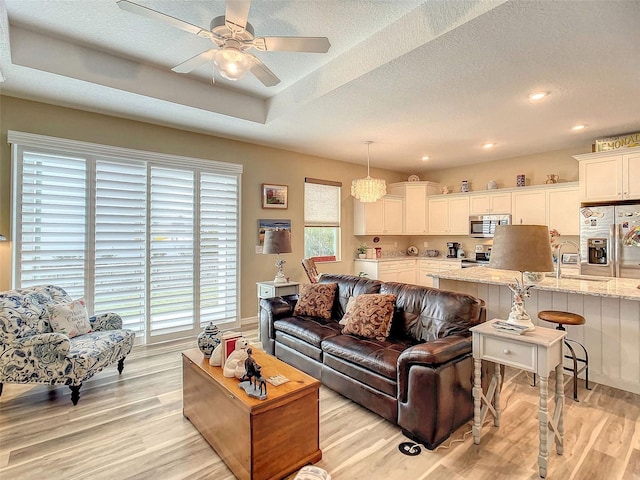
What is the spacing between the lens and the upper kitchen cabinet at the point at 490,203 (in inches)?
231

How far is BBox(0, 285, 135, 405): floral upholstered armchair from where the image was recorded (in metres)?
2.63

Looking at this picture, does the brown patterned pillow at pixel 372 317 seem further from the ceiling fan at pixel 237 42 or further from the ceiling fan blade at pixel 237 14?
the ceiling fan blade at pixel 237 14

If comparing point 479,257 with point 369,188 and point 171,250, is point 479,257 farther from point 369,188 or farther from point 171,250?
point 171,250

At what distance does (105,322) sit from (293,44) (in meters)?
3.18

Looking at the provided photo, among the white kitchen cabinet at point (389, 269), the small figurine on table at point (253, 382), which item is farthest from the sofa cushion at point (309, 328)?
the white kitchen cabinet at point (389, 269)

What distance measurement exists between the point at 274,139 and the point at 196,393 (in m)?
3.56

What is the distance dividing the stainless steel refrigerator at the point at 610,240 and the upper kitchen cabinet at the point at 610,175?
0.16 metres

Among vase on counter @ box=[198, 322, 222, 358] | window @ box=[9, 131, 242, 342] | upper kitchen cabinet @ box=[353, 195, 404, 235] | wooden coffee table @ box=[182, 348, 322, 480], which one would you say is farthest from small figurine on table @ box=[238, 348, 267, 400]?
upper kitchen cabinet @ box=[353, 195, 404, 235]

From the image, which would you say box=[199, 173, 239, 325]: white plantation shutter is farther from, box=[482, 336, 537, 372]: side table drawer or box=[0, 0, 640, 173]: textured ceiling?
box=[482, 336, 537, 372]: side table drawer

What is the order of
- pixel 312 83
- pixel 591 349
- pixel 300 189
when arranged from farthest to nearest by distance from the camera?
1. pixel 300 189
2. pixel 312 83
3. pixel 591 349

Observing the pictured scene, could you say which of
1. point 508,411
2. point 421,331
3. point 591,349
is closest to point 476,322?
point 421,331

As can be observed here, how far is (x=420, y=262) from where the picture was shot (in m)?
6.98

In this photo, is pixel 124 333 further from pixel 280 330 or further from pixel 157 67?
pixel 157 67

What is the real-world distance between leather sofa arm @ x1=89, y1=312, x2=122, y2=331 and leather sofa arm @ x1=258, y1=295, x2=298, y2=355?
148 centimetres
